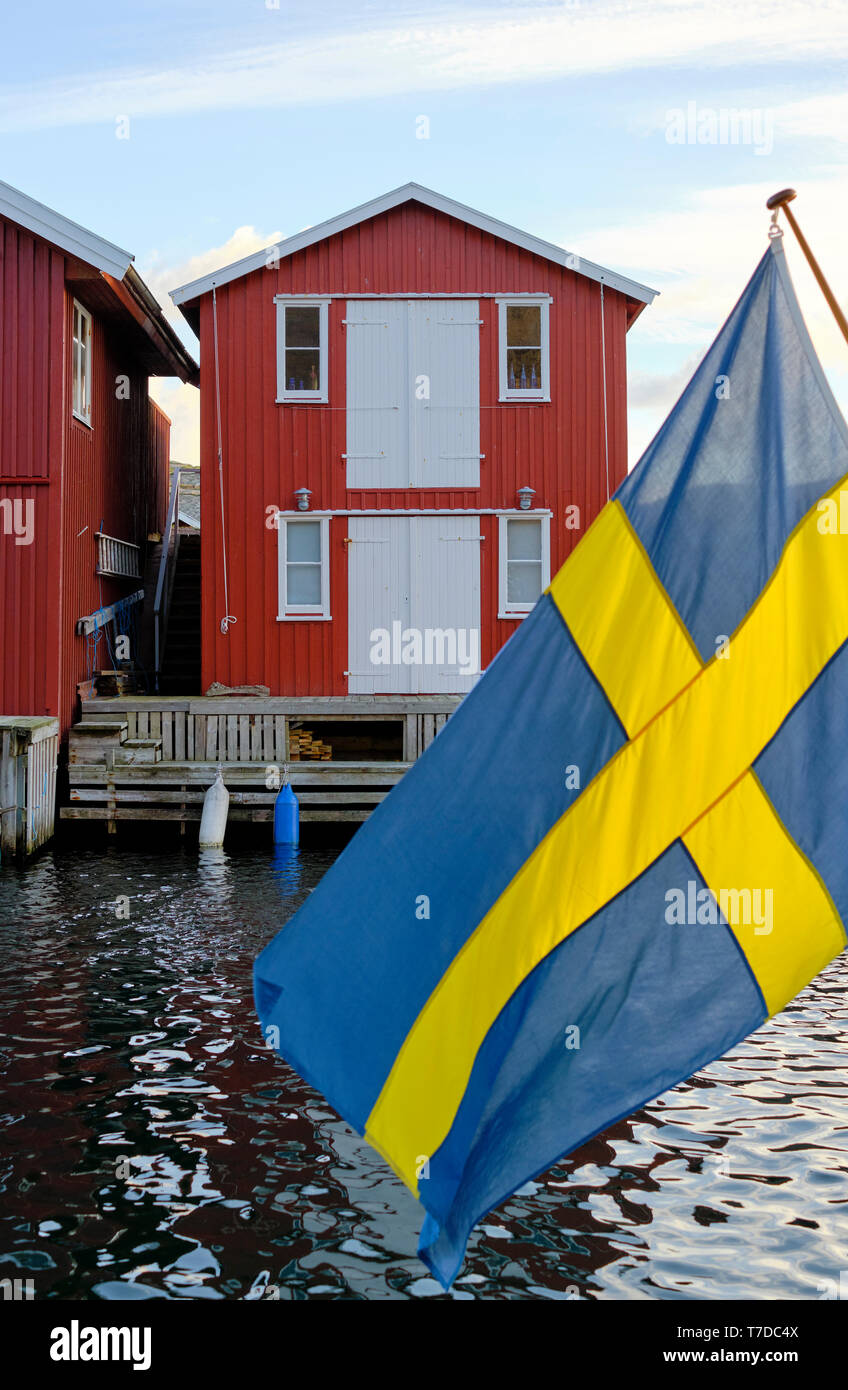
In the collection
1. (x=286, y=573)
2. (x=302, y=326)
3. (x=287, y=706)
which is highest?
(x=302, y=326)

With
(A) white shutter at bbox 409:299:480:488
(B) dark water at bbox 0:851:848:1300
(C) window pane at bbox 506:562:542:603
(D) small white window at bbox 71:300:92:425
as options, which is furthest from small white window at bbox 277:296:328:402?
(B) dark water at bbox 0:851:848:1300

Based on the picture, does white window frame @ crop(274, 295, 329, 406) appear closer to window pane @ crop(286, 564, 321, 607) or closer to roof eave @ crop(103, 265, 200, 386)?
roof eave @ crop(103, 265, 200, 386)

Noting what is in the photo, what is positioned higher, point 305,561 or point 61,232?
point 61,232

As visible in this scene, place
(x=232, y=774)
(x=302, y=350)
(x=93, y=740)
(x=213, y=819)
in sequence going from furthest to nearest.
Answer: (x=302, y=350) < (x=93, y=740) < (x=232, y=774) < (x=213, y=819)

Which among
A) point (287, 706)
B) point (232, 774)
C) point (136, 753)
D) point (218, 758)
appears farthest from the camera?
point (287, 706)

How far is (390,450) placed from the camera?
2048 cm

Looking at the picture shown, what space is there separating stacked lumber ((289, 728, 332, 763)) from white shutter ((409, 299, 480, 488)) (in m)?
4.53

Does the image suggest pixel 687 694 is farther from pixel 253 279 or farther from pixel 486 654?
pixel 253 279

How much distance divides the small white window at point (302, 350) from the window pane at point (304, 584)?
274 centimetres

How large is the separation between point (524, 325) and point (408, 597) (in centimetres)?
479

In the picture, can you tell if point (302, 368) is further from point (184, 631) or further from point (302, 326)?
point (184, 631)

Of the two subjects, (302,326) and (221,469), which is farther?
(302,326)

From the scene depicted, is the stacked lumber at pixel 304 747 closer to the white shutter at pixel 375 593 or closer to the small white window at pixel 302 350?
the white shutter at pixel 375 593

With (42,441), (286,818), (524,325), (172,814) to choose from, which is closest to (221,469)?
(42,441)
